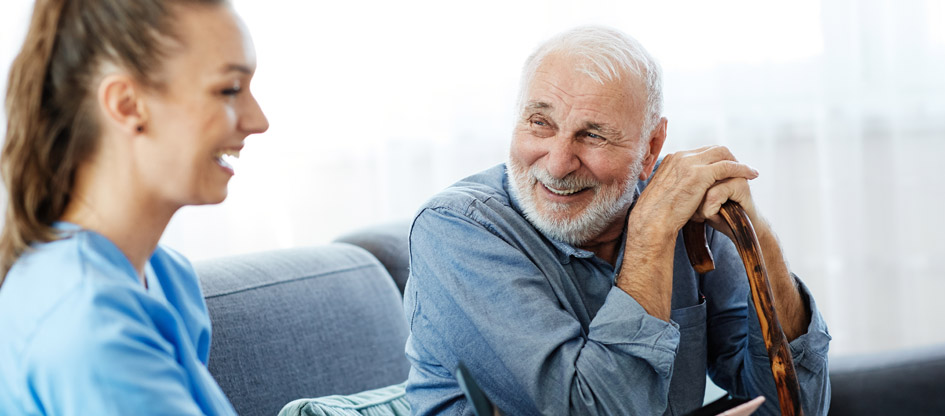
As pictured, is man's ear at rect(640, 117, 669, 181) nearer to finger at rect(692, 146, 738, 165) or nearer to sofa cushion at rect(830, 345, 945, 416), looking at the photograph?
finger at rect(692, 146, 738, 165)

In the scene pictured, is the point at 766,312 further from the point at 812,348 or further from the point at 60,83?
the point at 60,83

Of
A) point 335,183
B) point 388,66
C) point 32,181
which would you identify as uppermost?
point 32,181

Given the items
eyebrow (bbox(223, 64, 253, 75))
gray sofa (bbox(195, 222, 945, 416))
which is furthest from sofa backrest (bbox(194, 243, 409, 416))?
eyebrow (bbox(223, 64, 253, 75))

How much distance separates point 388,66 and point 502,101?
1.25ft

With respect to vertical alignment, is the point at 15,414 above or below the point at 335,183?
above

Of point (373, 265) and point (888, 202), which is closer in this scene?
point (373, 265)

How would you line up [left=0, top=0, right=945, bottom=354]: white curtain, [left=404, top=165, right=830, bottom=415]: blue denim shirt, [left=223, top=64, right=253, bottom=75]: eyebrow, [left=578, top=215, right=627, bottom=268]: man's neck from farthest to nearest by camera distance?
1. [left=0, top=0, right=945, bottom=354]: white curtain
2. [left=578, top=215, right=627, bottom=268]: man's neck
3. [left=404, top=165, right=830, bottom=415]: blue denim shirt
4. [left=223, top=64, right=253, bottom=75]: eyebrow

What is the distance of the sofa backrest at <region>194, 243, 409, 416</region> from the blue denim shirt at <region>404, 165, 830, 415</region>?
21 centimetres

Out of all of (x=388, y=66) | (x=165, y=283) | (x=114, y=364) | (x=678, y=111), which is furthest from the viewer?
(x=678, y=111)

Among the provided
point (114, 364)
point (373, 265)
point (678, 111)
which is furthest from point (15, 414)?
point (678, 111)

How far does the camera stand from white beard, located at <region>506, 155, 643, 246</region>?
1.36 m

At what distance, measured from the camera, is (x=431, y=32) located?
2.64 metres

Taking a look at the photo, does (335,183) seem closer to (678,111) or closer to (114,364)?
(678,111)

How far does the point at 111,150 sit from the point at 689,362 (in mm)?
1013
